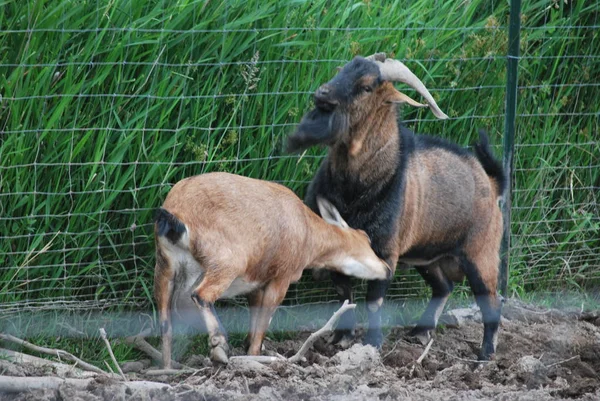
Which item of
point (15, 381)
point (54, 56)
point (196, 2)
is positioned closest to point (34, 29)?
point (54, 56)

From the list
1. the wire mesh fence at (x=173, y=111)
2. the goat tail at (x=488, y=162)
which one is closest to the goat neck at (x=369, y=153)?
the wire mesh fence at (x=173, y=111)

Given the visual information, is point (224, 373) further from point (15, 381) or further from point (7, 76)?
point (7, 76)

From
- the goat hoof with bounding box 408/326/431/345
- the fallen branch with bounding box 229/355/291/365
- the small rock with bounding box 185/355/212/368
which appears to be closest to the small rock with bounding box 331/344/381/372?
the fallen branch with bounding box 229/355/291/365

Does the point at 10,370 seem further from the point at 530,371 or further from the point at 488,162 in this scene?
the point at 488,162

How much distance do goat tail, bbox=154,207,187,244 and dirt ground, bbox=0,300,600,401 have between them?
711 mm

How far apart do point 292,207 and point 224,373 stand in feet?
3.44

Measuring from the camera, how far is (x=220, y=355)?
566cm

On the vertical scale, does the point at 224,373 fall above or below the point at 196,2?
below

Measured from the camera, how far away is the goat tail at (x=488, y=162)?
7191 millimetres

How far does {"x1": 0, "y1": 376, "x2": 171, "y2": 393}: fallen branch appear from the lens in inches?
206

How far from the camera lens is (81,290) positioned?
6.36 metres

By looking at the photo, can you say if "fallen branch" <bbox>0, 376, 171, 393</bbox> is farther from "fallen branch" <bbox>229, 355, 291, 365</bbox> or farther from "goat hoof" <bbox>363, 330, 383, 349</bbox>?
"goat hoof" <bbox>363, 330, 383, 349</bbox>

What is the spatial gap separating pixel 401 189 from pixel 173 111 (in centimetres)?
142

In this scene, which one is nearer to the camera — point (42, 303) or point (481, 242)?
point (42, 303)
